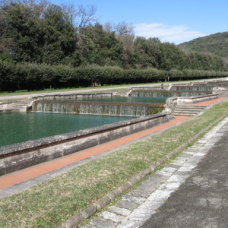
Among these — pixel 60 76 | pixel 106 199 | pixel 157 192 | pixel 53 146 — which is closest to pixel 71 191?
pixel 106 199

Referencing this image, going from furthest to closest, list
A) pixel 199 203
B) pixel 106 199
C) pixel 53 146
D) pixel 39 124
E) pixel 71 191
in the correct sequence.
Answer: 1. pixel 39 124
2. pixel 53 146
3. pixel 71 191
4. pixel 106 199
5. pixel 199 203

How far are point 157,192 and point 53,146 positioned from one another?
14.1 ft

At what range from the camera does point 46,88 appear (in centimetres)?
4716

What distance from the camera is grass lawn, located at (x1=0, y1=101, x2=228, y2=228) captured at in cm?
448

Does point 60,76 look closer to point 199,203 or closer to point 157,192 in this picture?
point 157,192

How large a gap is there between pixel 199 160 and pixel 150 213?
12.2ft

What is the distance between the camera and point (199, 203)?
5.23 m

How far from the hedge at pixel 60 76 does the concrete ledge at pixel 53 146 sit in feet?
97.8

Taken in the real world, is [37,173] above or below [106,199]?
below

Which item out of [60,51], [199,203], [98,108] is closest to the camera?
[199,203]

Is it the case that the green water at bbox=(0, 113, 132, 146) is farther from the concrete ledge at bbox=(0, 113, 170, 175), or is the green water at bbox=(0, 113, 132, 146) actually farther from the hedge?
the hedge

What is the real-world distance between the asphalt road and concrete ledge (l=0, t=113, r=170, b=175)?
4.16 m

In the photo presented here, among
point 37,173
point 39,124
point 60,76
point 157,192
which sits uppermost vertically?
point 60,76

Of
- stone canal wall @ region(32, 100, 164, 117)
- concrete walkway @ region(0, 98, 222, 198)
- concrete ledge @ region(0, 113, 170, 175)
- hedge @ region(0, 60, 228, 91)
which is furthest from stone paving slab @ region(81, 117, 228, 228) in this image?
hedge @ region(0, 60, 228, 91)
